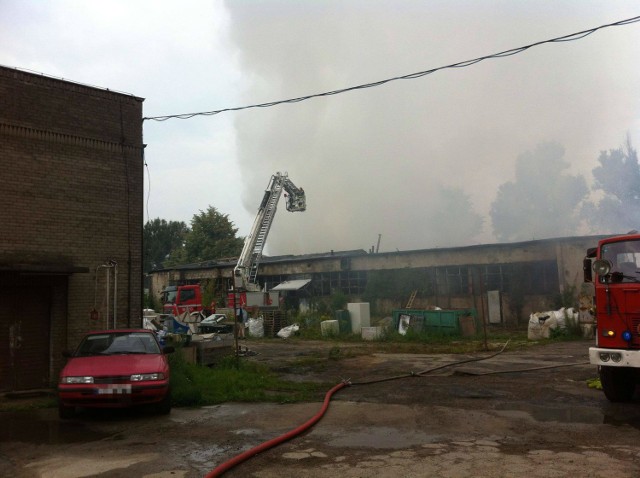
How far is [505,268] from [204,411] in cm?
1928

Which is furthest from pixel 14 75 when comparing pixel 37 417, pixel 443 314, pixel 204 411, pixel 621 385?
pixel 443 314

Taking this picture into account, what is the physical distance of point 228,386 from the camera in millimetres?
10086

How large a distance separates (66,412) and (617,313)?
8038 millimetres

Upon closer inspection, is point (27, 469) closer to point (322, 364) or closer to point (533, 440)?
point (533, 440)

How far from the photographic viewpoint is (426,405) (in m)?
8.42

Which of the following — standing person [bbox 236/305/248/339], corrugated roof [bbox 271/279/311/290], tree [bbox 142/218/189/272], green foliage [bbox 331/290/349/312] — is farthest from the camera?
tree [bbox 142/218/189/272]

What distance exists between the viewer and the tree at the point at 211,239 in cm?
5112

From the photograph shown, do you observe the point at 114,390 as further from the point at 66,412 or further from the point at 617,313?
the point at 617,313

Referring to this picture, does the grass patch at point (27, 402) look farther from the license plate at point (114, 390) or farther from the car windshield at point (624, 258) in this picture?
the car windshield at point (624, 258)

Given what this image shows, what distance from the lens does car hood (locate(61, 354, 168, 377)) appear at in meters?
7.76

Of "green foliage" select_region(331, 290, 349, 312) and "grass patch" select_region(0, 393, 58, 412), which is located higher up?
"green foliage" select_region(331, 290, 349, 312)

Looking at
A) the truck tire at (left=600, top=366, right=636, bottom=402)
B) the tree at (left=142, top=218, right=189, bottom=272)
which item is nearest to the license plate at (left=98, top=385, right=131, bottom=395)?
the truck tire at (left=600, top=366, right=636, bottom=402)

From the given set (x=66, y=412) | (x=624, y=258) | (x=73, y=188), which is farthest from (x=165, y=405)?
(x=624, y=258)

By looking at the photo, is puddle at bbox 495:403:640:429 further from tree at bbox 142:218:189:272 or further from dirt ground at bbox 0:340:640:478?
tree at bbox 142:218:189:272
